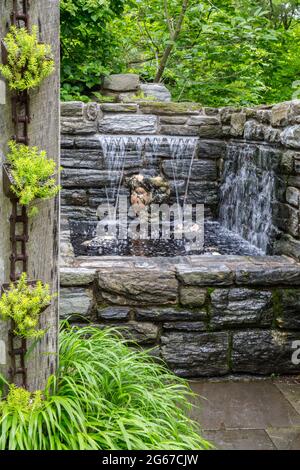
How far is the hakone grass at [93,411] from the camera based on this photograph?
189cm

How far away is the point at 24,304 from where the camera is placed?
2020mm

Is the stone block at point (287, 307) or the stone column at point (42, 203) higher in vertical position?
the stone column at point (42, 203)

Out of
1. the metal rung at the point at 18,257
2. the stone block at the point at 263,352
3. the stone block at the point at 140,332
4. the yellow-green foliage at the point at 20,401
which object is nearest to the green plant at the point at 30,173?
the metal rung at the point at 18,257

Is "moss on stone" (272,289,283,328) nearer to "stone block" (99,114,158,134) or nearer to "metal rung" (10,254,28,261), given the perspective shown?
"metal rung" (10,254,28,261)

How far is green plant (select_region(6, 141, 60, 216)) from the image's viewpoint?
1963 mm

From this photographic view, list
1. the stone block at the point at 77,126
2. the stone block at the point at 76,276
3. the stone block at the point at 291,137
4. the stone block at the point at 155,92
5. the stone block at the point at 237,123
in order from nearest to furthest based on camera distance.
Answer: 1. the stone block at the point at 76,276
2. the stone block at the point at 291,137
3. the stone block at the point at 237,123
4. the stone block at the point at 77,126
5. the stone block at the point at 155,92

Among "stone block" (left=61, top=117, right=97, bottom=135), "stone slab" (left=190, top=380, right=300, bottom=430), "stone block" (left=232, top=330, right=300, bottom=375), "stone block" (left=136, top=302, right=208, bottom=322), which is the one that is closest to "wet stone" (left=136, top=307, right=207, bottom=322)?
"stone block" (left=136, top=302, right=208, bottom=322)

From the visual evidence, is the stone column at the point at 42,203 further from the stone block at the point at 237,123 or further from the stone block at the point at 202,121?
the stone block at the point at 202,121

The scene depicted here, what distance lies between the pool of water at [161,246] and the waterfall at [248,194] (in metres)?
0.12

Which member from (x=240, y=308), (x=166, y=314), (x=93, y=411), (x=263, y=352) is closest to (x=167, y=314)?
(x=166, y=314)

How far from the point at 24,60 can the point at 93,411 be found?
1.33 m

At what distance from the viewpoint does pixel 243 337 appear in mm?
3443

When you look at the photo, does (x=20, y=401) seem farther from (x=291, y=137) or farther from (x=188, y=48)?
(x=188, y=48)

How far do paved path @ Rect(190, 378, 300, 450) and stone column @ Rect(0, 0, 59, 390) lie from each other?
3.27ft
